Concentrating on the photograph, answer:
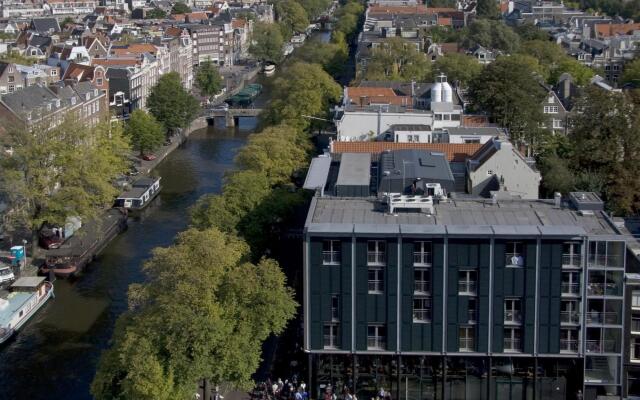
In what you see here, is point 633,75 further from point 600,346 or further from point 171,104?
point 600,346

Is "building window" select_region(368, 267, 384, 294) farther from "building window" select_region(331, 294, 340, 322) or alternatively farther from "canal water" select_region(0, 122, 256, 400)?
"canal water" select_region(0, 122, 256, 400)

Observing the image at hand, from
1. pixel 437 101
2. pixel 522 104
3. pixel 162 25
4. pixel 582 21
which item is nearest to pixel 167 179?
pixel 437 101

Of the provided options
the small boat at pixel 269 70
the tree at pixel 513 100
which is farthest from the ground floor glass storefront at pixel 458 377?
the small boat at pixel 269 70

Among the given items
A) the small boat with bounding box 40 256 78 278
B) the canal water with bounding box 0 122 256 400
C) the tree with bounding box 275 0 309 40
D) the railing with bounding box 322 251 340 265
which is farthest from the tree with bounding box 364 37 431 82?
the tree with bounding box 275 0 309 40

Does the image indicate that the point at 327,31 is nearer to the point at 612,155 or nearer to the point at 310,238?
the point at 612,155

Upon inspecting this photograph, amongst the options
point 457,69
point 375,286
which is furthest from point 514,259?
point 457,69

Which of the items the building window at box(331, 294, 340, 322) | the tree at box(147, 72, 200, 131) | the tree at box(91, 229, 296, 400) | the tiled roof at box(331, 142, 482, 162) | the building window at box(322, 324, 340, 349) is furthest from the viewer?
the tree at box(147, 72, 200, 131)
